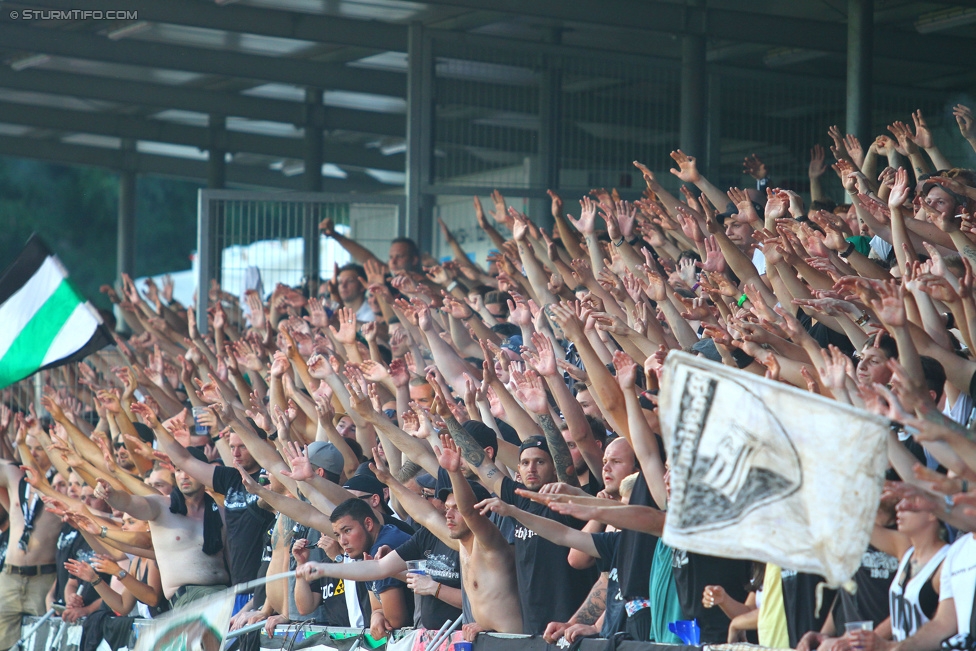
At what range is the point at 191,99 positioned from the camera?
18.7m

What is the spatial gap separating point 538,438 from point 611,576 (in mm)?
1023

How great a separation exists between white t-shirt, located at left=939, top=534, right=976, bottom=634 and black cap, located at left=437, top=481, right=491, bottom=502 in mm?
3050

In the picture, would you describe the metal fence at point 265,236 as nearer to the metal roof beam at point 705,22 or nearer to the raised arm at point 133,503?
the metal roof beam at point 705,22

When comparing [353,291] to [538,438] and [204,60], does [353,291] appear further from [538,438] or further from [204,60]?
[538,438]

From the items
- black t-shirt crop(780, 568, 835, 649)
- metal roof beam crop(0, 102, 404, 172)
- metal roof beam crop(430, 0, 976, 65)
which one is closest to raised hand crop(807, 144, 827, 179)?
metal roof beam crop(430, 0, 976, 65)

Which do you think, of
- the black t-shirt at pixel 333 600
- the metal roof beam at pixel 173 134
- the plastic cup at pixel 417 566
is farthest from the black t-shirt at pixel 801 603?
the metal roof beam at pixel 173 134

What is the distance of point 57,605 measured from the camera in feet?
38.8

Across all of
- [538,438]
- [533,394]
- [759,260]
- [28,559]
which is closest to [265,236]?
[28,559]

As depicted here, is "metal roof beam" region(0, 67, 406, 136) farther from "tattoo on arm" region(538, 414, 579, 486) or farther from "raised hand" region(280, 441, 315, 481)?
"tattoo on arm" region(538, 414, 579, 486)

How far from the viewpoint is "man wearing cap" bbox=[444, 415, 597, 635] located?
7547 mm

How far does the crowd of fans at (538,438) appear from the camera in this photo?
5.92 meters

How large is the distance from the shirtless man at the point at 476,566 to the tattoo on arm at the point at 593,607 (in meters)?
0.51

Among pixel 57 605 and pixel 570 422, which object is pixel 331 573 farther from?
pixel 57 605

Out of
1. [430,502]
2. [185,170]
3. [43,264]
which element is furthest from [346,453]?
[185,170]
